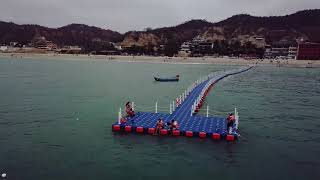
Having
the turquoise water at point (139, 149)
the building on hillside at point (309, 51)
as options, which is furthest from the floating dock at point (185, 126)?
the building on hillside at point (309, 51)

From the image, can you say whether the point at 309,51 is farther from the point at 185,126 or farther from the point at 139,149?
the point at 139,149

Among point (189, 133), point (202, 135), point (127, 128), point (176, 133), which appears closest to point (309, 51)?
point (202, 135)

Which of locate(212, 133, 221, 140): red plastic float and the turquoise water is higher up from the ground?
locate(212, 133, 221, 140): red plastic float

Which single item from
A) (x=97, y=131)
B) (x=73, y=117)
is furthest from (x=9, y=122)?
(x=97, y=131)

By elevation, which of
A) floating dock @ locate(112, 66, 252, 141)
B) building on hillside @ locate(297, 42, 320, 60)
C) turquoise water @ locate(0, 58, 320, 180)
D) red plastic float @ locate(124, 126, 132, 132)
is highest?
building on hillside @ locate(297, 42, 320, 60)

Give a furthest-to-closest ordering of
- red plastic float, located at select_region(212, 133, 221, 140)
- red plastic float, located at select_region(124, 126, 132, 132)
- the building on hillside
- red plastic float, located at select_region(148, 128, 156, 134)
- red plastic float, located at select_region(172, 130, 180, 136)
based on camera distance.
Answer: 1. the building on hillside
2. red plastic float, located at select_region(124, 126, 132, 132)
3. red plastic float, located at select_region(148, 128, 156, 134)
4. red plastic float, located at select_region(172, 130, 180, 136)
5. red plastic float, located at select_region(212, 133, 221, 140)

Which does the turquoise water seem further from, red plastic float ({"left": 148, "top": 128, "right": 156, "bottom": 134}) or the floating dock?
red plastic float ({"left": 148, "top": 128, "right": 156, "bottom": 134})

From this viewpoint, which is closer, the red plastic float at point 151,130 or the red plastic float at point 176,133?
the red plastic float at point 176,133

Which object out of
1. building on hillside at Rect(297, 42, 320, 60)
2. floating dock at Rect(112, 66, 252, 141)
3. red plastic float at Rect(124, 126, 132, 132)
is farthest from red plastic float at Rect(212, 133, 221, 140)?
building on hillside at Rect(297, 42, 320, 60)

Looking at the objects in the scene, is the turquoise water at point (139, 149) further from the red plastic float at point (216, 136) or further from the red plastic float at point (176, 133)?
the red plastic float at point (176, 133)

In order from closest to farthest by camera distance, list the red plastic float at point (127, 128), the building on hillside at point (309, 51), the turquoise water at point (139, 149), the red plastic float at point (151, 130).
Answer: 1. the turquoise water at point (139, 149)
2. the red plastic float at point (151, 130)
3. the red plastic float at point (127, 128)
4. the building on hillside at point (309, 51)
